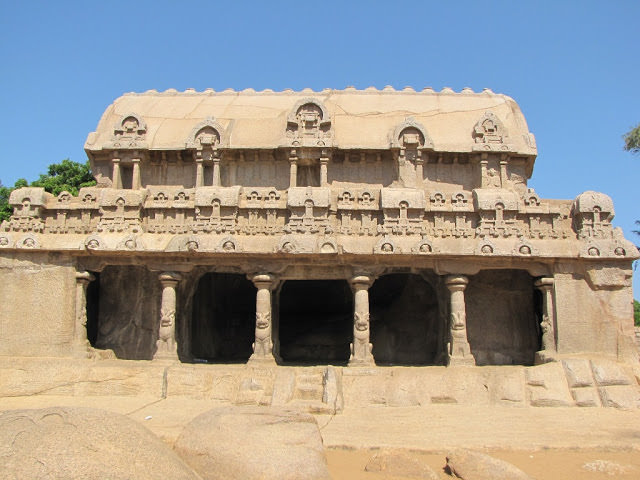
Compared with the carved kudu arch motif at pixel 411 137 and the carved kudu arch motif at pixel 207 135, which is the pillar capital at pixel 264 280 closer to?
the carved kudu arch motif at pixel 207 135

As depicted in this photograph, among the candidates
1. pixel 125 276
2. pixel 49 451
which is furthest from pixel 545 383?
pixel 125 276

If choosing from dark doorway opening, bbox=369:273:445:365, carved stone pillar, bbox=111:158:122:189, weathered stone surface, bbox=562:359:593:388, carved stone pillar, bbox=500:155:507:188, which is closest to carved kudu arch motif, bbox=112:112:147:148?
carved stone pillar, bbox=111:158:122:189

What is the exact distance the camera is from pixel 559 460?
8961 mm

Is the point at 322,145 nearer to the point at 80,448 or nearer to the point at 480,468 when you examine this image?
the point at 480,468

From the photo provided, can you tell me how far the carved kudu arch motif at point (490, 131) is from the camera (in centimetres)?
1748

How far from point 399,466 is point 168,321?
7.74m

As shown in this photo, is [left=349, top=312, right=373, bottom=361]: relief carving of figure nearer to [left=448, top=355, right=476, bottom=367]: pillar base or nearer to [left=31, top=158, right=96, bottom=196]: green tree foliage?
[left=448, top=355, right=476, bottom=367]: pillar base

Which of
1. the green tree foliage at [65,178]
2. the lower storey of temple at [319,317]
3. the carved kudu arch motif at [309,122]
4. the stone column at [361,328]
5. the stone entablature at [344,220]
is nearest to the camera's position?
the stone column at [361,328]

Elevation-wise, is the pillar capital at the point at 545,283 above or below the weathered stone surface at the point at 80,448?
above

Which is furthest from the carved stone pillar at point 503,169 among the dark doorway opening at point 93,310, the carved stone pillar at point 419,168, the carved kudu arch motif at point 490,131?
the dark doorway opening at point 93,310

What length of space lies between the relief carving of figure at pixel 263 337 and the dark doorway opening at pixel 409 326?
460 centimetres

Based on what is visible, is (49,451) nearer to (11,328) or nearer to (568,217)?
(11,328)

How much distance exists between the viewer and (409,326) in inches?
707

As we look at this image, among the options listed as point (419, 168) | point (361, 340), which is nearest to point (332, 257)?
point (361, 340)
